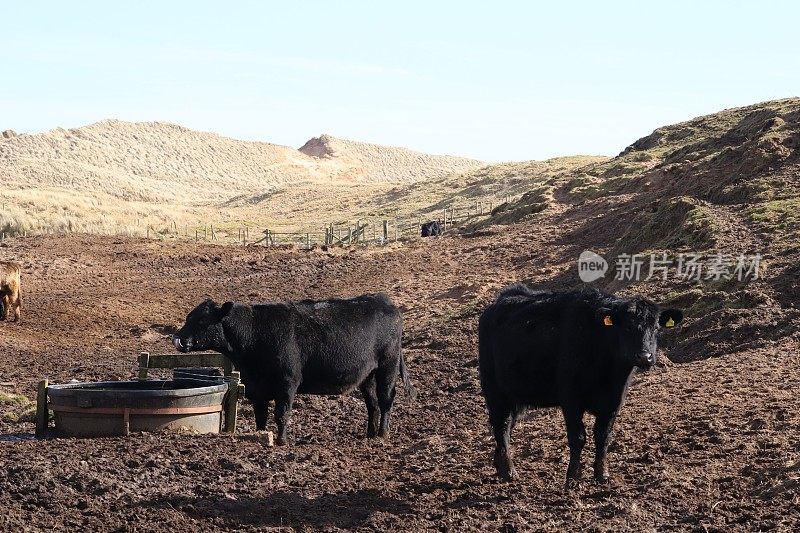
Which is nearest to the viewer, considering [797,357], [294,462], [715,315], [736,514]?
[736,514]

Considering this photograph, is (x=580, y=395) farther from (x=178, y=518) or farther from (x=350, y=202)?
(x=350, y=202)

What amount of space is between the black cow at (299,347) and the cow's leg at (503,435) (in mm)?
3063

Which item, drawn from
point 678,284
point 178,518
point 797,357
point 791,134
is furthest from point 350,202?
point 178,518

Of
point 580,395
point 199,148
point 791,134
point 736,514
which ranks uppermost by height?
point 199,148

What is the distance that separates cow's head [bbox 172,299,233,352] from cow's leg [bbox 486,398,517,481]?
389 centimetres

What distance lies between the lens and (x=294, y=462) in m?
12.6

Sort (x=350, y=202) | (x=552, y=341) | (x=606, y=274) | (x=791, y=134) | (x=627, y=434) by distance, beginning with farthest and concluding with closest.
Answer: (x=350, y=202) → (x=791, y=134) → (x=606, y=274) → (x=627, y=434) → (x=552, y=341)

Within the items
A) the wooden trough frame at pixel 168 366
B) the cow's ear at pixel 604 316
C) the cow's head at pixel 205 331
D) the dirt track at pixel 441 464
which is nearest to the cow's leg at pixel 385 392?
the dirt track at pixel 441 464

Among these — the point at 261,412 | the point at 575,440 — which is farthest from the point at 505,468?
the point at 261,412

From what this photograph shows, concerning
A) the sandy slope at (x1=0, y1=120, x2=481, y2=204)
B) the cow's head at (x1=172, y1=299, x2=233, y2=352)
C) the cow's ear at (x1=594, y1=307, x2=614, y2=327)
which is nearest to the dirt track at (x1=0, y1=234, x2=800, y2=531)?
the cow's head at (x1=172, y1=299, x2=233, y2=352)

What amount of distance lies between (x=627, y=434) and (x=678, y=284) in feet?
37.3

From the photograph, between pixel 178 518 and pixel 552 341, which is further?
pixel 552 341

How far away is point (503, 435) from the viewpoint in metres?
12.1

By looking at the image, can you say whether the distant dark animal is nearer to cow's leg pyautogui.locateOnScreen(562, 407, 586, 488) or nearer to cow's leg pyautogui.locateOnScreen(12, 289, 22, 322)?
cow's leg pyautogui.locateOnScreen(12, 289, 22, 322)
